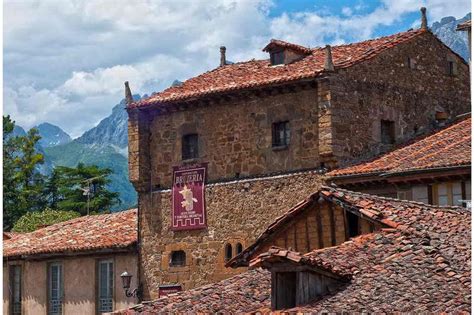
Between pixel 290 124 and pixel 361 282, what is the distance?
1419 centimetres

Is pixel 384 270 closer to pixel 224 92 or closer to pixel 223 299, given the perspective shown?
pixel 223 299

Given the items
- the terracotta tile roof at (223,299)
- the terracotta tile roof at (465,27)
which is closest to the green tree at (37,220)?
the terracotta tile roof at (465,27)

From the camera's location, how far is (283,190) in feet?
116

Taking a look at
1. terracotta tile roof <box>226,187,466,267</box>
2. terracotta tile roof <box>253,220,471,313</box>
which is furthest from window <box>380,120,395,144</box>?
terracotta tile roof <box>253,220,471,313</box>

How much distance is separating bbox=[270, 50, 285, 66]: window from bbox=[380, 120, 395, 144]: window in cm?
347

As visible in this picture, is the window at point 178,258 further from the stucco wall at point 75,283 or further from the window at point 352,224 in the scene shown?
the window at point 352,224

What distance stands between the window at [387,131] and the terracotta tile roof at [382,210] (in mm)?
10692

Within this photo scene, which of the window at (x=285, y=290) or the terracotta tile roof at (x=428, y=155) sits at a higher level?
the terracotta tile roof at (x=428, y=155)

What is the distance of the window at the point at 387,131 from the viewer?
36531 millimetres

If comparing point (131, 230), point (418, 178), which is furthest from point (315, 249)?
point (131, 230)

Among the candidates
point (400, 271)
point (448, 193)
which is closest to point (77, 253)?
point (448, 193)

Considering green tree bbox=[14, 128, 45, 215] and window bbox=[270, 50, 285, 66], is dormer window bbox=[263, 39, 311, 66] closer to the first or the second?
window bbox=[270, 50, 285, 66]

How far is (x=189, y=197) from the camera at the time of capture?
37750 mm

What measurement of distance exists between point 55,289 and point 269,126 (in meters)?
9.90
